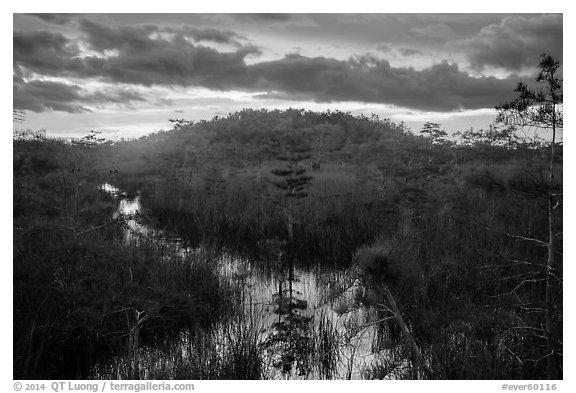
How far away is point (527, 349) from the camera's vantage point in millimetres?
4141

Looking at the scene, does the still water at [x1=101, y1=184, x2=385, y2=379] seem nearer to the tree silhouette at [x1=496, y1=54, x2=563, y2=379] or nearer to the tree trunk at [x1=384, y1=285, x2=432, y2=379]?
the tree trunk at [x1=384, y1=285, x2=432, y2=379]

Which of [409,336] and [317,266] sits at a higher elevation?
[409,336]

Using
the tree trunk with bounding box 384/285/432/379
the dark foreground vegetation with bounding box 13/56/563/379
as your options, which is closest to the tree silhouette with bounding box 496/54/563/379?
the dark foreground vegetation with bounding box 13/56/563/379

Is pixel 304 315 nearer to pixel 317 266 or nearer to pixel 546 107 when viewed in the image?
pixel 317 266

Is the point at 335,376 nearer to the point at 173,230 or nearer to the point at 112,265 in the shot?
the point at 112,265

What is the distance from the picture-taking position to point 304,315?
19.2ft

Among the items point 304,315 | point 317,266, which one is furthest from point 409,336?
point 317,266

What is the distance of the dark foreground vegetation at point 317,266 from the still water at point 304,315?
0.14 metres

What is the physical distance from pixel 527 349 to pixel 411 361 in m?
1.29

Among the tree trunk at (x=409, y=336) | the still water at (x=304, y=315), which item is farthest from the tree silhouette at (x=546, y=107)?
the still water at (x=304, y=315)

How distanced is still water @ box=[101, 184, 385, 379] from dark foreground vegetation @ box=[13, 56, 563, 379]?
0.47 ft

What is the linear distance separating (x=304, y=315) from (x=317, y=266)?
247 centimetres
